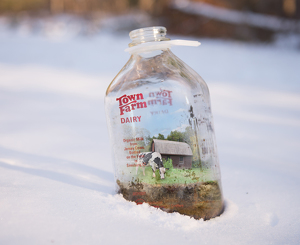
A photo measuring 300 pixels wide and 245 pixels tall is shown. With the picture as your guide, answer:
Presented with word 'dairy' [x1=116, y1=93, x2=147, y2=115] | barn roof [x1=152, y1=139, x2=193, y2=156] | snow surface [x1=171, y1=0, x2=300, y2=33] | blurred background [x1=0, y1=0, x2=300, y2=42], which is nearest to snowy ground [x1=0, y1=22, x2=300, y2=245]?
barn roof [x1=152, y1=139, x2=193, y2=156]

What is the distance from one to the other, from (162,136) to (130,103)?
156 mm

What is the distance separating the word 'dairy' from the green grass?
0.20 meters

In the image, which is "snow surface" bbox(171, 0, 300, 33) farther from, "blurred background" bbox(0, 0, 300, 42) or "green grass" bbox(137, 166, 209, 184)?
"green grass" bbox(137, 166, 209, 184)

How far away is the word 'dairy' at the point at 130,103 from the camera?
39.6 inches

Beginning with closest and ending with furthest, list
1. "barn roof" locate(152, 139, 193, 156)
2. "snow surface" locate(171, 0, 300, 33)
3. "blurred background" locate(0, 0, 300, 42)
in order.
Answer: "barn roof" locate(152, 139, 193, 156), "blurred background" locate(0, 0, 300, 42), "snow surface" locate(171, 0, 300, 33)

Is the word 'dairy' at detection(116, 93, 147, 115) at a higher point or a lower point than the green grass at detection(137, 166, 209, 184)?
higher

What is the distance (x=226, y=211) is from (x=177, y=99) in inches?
17.0

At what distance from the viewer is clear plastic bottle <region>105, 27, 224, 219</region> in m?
0.98

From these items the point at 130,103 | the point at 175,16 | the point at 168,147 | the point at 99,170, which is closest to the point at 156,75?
the point at 130,103

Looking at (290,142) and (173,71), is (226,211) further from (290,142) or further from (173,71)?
(290,142)

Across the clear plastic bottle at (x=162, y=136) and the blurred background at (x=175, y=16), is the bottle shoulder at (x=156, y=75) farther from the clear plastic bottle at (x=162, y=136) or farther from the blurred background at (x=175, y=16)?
the blurred background at (x=175, y=16)

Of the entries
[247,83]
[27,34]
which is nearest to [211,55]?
[247,83]

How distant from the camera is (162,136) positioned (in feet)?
3.20

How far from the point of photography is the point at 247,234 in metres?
0.92
